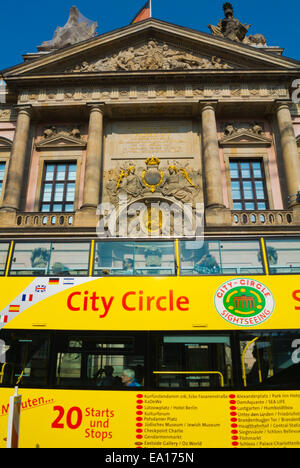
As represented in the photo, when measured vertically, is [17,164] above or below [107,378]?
above

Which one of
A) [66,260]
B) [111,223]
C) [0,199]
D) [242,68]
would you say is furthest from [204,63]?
[66,260]

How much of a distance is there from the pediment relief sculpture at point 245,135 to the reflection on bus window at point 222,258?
14395 mm

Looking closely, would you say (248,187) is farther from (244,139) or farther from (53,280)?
(53,280)

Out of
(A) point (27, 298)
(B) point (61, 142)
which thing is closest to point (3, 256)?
(A) point (27, 298)

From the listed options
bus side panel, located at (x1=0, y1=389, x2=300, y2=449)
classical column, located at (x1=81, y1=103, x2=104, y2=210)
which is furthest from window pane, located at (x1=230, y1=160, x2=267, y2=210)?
bus side panel, located at (x1=0, y1=389, x2=300, y2=449)

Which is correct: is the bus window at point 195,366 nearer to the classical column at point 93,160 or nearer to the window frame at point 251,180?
the classical column at point 93,160

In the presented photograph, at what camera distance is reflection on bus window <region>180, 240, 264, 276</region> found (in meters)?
7.03

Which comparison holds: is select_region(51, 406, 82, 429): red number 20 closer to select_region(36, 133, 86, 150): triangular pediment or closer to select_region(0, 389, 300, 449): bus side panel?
select_region(0, 389, 300, 449): bus side panel

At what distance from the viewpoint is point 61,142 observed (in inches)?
816

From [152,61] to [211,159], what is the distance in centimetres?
782

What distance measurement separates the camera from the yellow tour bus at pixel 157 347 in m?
5.96

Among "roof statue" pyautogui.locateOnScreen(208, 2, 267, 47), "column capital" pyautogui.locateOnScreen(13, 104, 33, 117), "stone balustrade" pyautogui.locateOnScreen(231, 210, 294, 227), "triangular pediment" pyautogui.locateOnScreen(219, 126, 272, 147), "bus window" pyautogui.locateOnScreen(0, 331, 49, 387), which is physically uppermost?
"roof statue" pyautogui.locateOnScreen(208, 2, 267, 47)

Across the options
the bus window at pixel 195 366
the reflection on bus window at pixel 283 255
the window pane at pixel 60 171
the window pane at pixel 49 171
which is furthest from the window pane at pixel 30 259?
the window pane at pixel 49 171

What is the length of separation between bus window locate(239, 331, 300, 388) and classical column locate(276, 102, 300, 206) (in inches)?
506
